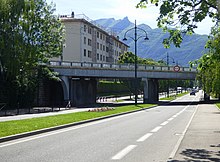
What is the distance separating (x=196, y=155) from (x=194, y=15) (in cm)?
444

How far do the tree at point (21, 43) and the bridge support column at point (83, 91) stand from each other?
11.6 m

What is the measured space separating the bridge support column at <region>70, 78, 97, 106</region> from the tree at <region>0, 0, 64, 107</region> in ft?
38.0

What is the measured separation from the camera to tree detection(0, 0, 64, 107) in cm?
4272

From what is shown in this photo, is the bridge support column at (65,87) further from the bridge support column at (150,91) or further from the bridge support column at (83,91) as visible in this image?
the bridge support column at (150,91)

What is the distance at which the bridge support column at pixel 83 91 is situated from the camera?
61.7m

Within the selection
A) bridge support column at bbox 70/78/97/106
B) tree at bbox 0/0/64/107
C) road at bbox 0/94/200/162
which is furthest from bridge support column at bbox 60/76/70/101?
road at bbox 0/94/200/162

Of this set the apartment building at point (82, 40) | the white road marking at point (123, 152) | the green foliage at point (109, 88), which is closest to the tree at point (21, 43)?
the apartment building at point (82, 40)

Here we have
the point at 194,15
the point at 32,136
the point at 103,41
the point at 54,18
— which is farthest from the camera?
the point at 103,41

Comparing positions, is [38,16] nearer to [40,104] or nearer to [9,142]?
[40,104]

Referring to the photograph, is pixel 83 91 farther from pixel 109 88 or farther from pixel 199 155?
pixel 199 155

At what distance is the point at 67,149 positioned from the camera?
36.1 ft

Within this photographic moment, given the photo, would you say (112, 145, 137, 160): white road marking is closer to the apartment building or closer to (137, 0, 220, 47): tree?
(137, 0, 220, 47): tree

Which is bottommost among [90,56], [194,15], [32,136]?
[32,136]

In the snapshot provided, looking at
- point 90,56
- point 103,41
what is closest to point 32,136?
point 90,56
